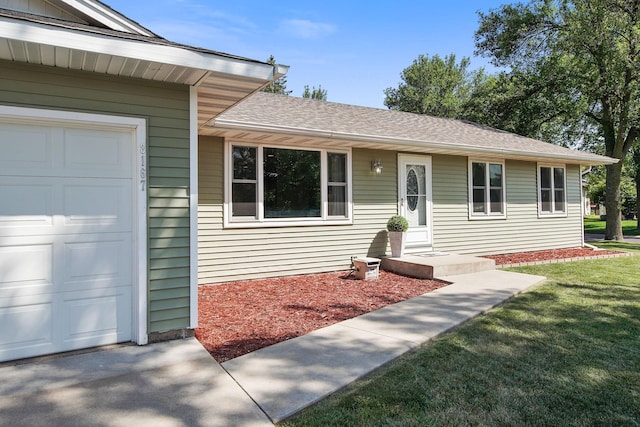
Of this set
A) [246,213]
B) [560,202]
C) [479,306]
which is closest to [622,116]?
[560,202]

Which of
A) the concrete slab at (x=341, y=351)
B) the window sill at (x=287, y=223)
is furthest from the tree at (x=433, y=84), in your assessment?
the concrete slab at (x=341, y=351)

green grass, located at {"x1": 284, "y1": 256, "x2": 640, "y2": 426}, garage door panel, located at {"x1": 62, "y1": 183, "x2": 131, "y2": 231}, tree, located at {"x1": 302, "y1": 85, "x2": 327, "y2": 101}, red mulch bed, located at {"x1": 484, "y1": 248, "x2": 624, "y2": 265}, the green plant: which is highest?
tree, located at {"x1": 302, "y1": 85, "x2": 327, "y2": 101}

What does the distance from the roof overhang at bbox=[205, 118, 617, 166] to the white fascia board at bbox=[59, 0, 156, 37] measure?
1.85 m

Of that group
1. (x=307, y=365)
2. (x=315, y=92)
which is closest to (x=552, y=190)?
(x=307, y=365)

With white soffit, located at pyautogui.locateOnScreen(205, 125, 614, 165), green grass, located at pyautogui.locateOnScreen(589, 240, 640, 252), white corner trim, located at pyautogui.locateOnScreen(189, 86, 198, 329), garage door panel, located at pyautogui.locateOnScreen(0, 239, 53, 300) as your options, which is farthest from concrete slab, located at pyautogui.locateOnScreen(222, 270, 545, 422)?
green grass, located at pyautogui.locateOnScreen(589, 240, 640, 252)

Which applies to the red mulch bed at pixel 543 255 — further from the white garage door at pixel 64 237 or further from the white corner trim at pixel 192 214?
the white garage door at pixel 64 237

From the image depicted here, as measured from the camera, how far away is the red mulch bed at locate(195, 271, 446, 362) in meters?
4.12

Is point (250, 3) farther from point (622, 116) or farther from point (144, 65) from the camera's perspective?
point (622, 116)

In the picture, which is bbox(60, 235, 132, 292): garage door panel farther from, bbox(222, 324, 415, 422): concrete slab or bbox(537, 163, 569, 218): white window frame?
bbox(537, 163, 569, 218): white window frame

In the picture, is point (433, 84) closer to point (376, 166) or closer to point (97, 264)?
point (376, 166)

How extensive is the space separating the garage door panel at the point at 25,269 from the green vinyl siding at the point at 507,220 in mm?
7702

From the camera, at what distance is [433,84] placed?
3553cm

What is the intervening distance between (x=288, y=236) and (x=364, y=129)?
2.71m

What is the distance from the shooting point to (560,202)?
1170 centimetres
